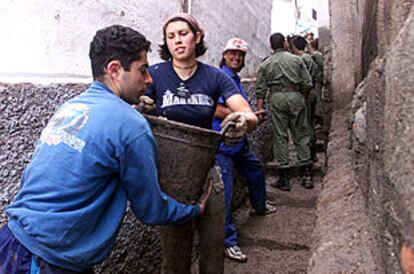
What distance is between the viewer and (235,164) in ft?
13.6

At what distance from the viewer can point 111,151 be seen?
1604 millimetres

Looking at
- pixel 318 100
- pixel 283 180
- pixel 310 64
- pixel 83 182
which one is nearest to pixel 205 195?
pixel 83 182

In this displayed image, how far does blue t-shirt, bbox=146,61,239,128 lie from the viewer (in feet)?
8.16

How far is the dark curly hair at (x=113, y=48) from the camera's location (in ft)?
5.72

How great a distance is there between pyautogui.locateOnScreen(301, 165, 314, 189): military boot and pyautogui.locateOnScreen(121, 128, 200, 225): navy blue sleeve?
388 centimetres

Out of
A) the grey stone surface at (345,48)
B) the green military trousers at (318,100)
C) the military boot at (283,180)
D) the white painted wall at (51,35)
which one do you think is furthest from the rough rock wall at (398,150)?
the green military trousers at (318,100)

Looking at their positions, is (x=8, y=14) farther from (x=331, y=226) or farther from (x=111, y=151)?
(x=331, y=226)

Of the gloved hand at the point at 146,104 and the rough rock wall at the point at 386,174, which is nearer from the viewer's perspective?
the rough rock wall at the point at 386,174

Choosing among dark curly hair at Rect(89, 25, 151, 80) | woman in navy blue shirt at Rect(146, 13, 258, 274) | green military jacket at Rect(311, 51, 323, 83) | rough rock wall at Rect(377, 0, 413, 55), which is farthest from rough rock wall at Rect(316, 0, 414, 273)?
green military jacket at Rect(311, 51, 323, 83)

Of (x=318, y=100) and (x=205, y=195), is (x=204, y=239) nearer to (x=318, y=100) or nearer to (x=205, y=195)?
(x=205, y=195)

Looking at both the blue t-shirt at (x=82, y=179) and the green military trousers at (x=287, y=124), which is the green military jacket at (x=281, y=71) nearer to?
the green military trousers at (x=287, y=124)

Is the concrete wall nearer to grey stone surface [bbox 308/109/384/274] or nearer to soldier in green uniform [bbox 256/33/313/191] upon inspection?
grey stone surface [bbox 308/109/384/274]

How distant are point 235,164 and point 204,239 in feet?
5.19

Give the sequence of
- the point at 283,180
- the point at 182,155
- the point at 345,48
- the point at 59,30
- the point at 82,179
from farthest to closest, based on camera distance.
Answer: the point at 283,180
the point at 345,48
the point at 59,30
the point at 182,155
the point at 82,179
